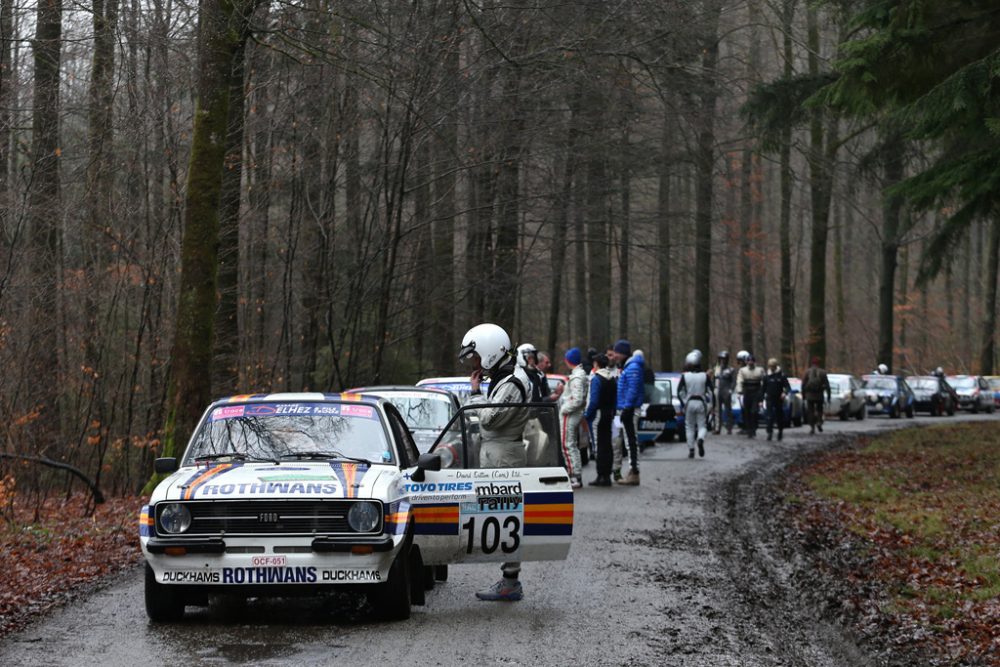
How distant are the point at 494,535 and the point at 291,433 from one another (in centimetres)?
170

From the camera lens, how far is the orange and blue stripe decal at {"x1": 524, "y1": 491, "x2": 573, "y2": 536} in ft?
32.1

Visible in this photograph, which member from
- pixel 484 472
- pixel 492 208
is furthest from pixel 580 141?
pixel 484 472

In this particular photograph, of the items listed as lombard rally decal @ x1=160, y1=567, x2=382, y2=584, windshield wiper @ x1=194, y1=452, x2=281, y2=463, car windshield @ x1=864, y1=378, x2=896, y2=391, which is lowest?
lombard rally decal @ x1=160, y1=567, x2=382, y2=584

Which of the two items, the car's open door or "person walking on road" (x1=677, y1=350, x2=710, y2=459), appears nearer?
the car's open door

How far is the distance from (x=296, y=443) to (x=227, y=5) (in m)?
9.52

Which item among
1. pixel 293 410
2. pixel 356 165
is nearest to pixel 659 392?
pixel 356 165

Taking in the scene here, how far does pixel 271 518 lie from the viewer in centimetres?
882

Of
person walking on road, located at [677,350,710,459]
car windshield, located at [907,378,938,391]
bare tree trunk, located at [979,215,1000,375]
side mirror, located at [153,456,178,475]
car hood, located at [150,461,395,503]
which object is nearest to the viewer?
car hood, located at [150,461,395,503]

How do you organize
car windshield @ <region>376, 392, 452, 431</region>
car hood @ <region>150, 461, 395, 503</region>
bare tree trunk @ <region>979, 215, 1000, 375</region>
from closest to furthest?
car hood @ <region>150, 461, 395, 503</region>, car windshield @ <region>376, 392, 452, 431</region>, bare tree trunk @ <region>979, 215, 1000, 375</region>

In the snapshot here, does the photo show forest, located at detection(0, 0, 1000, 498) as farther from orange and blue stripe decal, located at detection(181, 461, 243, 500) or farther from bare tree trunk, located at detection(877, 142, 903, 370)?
bare tree trunk, located at detection(877, 142, 903, 370)

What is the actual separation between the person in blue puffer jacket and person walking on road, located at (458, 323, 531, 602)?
29.6 feet

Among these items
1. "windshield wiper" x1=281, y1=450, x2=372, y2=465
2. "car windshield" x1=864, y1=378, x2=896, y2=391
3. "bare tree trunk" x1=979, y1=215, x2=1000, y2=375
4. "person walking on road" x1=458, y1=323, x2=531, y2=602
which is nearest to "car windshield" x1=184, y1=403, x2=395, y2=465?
"windshield wiper" x1=281, y1=450, x2=372, y2=465

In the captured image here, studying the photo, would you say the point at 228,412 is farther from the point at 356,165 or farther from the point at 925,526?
the point at 356,165

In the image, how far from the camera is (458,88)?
2464 cm
